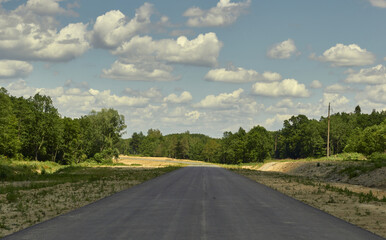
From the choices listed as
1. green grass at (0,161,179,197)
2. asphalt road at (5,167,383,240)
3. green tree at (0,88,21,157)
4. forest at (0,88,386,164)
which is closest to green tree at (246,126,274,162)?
forest at (0,88,386,164)

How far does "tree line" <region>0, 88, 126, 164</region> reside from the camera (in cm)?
8169

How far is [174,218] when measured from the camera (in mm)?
13320

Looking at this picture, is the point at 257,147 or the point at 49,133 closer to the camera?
the point at 49,133

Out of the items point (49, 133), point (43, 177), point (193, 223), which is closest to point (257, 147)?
point (49, 133)

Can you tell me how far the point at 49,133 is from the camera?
313 feet

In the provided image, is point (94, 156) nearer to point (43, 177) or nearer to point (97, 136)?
point (97, 136)

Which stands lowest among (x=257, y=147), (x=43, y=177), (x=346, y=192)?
(x=43, y=177)

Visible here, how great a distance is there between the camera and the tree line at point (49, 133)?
8169cm

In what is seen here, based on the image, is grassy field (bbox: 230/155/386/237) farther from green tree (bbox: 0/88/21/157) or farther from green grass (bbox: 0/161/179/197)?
green tree (bbox: 0/88/21/157)

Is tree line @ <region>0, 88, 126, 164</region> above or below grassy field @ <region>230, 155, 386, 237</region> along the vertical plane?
above

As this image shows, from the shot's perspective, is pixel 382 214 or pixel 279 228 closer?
pixel 279 228

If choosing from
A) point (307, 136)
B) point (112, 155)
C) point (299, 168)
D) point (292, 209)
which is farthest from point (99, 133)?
point (292, 209)

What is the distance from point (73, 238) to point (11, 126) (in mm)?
81505

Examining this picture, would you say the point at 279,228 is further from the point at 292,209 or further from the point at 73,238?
the point at 73,238
